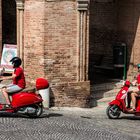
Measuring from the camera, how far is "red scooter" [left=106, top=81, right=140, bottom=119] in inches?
605

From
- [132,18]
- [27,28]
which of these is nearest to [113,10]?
[132,18]

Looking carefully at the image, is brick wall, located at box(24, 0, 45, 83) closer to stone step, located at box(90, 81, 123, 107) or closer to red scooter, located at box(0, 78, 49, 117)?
stone step, located at box(90, 81, 123, 107)

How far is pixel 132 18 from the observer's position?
806 inches

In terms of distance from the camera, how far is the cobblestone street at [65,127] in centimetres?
1230

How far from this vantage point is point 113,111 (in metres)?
15.5

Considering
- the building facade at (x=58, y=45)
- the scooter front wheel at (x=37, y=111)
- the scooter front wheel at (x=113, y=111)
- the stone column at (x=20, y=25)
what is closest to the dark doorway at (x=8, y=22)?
the stone column at (x=20, y=25)

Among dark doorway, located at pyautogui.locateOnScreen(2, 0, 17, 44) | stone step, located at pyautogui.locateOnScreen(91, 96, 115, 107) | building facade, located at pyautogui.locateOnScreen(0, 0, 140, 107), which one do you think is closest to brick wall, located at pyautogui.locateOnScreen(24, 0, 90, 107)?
building facade, located at pyautogui.locateOnScreen(0, 0, 140, 107)

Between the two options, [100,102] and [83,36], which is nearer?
[83,36]

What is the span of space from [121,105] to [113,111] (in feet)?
0.94

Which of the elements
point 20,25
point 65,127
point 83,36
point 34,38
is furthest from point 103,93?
point 65,127

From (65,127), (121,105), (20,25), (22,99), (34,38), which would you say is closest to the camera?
(65,127)

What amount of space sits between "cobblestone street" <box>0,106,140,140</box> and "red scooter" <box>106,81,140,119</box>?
0.22 metres

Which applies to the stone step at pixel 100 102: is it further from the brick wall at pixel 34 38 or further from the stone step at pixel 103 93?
the brick wall at pixel 34 38

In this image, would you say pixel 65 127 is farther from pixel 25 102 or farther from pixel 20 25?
pixel 20 25
